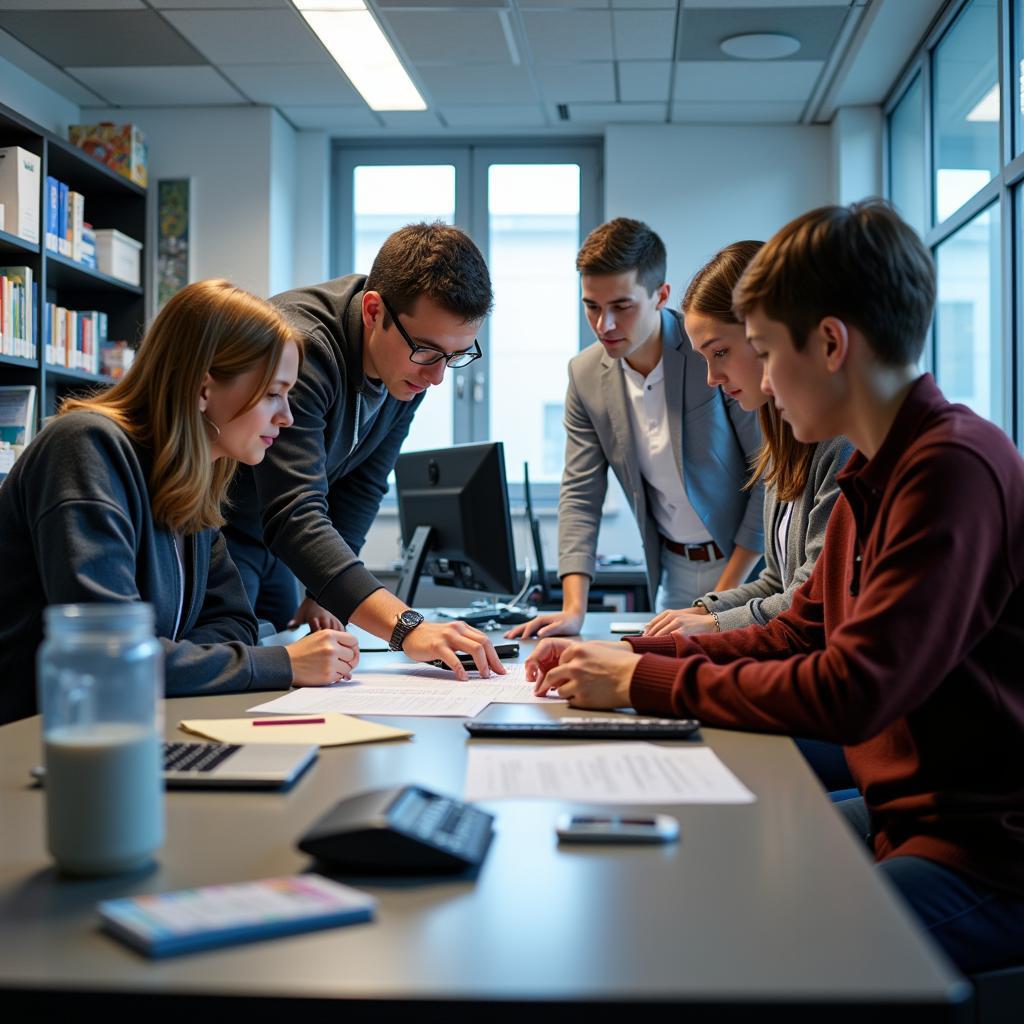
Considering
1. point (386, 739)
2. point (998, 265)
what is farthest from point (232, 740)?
point (998, 265)

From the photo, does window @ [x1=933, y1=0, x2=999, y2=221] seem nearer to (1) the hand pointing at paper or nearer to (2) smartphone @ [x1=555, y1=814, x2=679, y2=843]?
(1) the hand pointing at paper

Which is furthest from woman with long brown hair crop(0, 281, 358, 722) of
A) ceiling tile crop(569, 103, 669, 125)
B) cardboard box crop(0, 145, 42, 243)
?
ceiling tile crop(569, 103, 669, 125)

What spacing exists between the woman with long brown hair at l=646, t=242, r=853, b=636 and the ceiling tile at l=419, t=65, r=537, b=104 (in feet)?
9.72

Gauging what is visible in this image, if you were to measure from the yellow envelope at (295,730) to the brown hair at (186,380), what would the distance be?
1.20 feet

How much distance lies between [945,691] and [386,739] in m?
0.55

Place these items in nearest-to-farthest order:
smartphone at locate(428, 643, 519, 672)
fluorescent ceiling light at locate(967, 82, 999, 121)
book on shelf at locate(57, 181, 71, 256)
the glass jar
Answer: the glass jar, smartphone at locate(428, 643, 519, 672), fluorescent ceiling light at locate(967, 82, 999, 121), book on shelf at locate(57, 181, 71, 256)

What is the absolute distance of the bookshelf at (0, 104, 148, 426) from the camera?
4180 millimetres

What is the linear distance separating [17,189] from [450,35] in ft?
5.36

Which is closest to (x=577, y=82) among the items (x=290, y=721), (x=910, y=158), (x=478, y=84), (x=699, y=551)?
(x=478, y=84)

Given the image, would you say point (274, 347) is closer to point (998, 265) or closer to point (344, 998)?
point (344, 998)

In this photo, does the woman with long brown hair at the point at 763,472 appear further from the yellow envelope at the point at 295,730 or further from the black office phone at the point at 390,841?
the black office phone at the point at 390,841

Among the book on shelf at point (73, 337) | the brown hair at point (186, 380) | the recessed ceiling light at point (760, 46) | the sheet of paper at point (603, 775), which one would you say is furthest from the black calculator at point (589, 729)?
the recessed ceiling light at point (760, 46)

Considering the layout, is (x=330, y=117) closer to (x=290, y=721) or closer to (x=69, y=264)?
(x=69, y=264)

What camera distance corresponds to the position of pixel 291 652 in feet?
5.11
